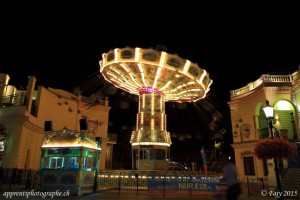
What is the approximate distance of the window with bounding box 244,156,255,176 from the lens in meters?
24.6

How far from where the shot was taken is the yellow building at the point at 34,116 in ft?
63.8

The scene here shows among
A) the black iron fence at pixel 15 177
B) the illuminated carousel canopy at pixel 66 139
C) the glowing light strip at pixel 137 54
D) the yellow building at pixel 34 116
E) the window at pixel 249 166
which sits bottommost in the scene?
the black iron fence at pixel 15 177

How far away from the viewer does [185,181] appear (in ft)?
42.8

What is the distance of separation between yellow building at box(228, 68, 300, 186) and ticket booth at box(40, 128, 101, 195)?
13.5 m

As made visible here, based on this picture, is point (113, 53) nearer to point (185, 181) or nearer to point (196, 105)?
point (185, 181)

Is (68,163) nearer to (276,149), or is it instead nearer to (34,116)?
(276,149)

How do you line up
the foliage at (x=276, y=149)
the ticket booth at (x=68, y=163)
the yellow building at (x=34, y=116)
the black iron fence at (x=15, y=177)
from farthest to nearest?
1. the yellow building at (x=34, y=116)
2. the black iron fence at (x=15, y=177)
3. the ticket booth at (x=68, y=163)
4. the foliage at (x=276, y=149)

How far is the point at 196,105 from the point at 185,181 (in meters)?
36.7

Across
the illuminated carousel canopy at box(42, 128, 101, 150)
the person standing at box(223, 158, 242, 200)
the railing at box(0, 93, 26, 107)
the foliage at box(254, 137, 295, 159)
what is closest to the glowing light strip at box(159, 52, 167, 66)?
the illuminated carousel canopy at box(42, 128, 101, 150)

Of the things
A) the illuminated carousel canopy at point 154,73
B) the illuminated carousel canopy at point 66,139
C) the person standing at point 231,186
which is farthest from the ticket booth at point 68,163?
the person standing at point 231,186

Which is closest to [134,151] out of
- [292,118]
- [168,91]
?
[168,91]

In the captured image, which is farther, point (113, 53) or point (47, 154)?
point (113, 53)

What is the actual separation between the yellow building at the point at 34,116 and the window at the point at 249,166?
53.5 feet

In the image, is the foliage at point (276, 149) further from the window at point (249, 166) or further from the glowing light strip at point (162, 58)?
the window at point (249, 166)
